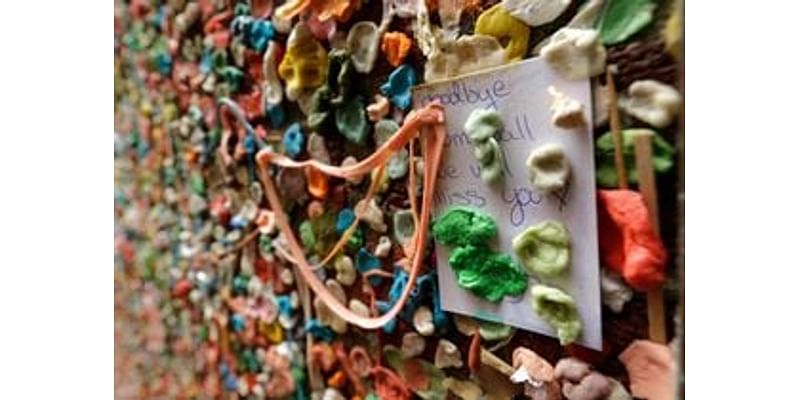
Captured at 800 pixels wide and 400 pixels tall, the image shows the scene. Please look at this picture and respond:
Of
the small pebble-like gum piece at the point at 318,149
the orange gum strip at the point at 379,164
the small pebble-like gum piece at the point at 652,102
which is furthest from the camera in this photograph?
the small pebble-like gum piece at the point at 318,149

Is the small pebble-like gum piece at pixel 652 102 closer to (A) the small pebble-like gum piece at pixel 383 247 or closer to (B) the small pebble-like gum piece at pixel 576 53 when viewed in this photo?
(B) the small pebble-like gum piece at pixel 576 53

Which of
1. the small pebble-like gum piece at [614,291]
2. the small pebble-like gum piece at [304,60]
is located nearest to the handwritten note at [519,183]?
the small pebble-like gum piece at [614,291]

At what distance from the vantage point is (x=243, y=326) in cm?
67

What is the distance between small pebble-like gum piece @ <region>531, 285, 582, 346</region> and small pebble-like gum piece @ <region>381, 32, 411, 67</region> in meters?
0.18

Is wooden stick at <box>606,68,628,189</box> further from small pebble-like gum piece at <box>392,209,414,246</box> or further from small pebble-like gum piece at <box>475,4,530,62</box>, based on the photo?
small pebble-like gum piece at <box>392,209,414,246</box>

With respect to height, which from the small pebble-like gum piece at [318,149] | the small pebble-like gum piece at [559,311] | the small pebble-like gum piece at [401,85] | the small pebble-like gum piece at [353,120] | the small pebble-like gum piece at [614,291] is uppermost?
the small pebble-like gum piece at [401,85]

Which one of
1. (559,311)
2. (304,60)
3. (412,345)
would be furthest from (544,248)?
(304,60)

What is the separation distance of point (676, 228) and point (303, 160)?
325 mm

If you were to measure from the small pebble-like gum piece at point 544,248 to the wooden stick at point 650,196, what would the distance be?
0.05m

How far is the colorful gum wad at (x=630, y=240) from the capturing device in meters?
0.33

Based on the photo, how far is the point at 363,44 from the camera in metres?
0.49

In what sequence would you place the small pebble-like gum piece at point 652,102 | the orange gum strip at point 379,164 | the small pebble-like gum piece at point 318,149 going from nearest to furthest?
1. the small pebble-like gum piece at point 652,102
2. the orange gum strip at point 379,164
3. the small pebble-like gum piece at point 318,149

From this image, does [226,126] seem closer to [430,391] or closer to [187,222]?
[187,222]

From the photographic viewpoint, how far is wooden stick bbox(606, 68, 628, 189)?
0.34 meters
